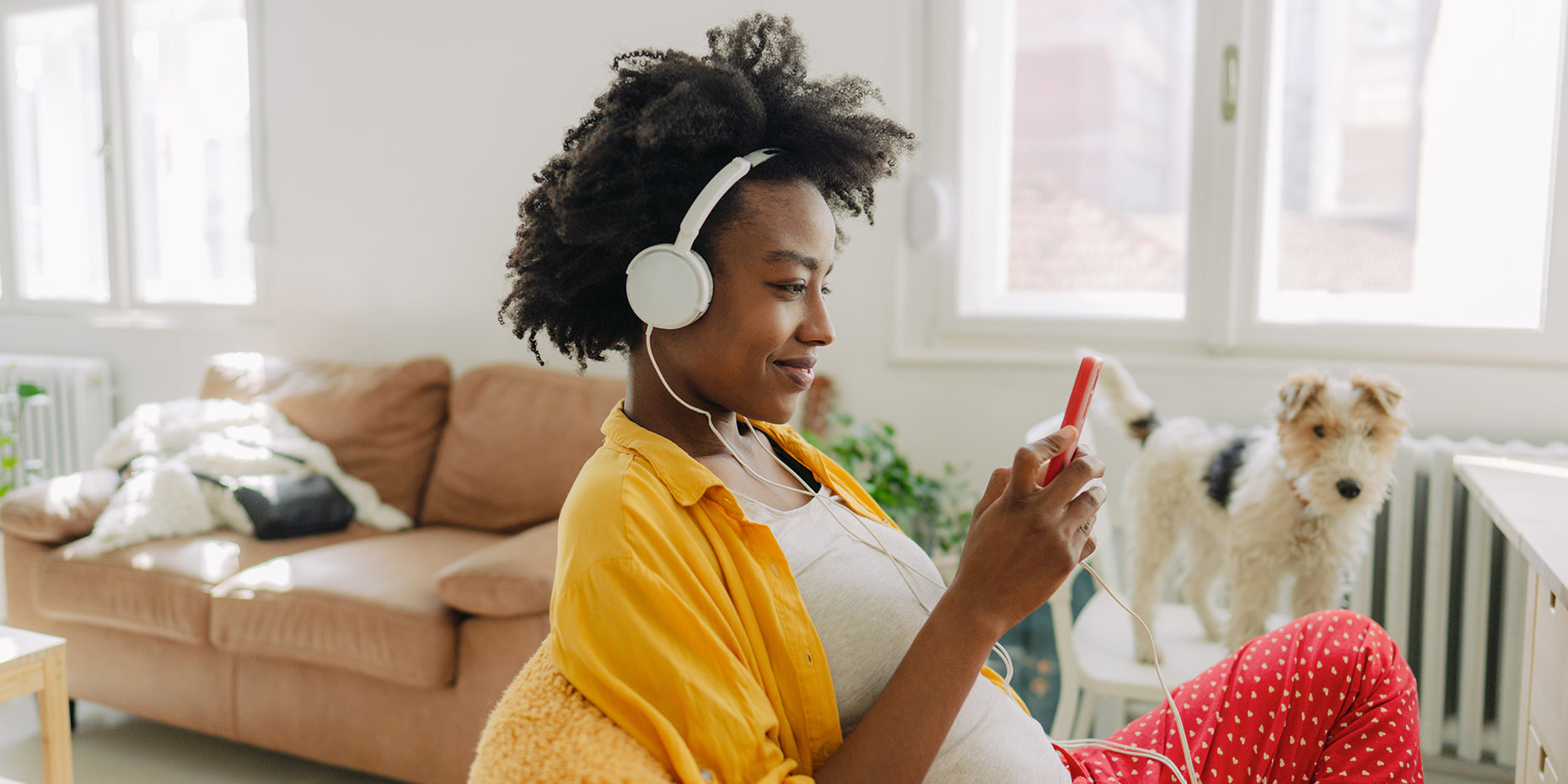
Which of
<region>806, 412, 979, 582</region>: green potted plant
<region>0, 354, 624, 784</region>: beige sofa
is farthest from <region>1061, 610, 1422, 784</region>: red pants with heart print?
<region>0, 354, 624, 784</region>: beige sofa

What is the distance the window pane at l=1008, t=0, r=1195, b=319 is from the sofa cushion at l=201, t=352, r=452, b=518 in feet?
5.55

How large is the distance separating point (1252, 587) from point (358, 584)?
176 cm

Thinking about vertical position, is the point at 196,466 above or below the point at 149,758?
above

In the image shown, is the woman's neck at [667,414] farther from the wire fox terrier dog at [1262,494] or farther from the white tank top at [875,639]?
the wire fox terrier dog at [1262,494]

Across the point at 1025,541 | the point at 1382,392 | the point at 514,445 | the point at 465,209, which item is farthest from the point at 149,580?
the point at 1382,392

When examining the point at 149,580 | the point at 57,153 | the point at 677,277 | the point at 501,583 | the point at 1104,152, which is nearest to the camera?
the point at 677,277

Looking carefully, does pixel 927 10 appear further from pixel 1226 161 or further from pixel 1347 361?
pixel 1347 361

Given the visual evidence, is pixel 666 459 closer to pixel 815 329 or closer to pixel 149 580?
pixel 815 329

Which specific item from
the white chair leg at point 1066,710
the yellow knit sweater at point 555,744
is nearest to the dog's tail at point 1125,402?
the white chair leg at point 1066,710

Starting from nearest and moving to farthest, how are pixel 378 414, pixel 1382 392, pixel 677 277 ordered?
pixel 677 277 < pixel 1382 392 < pixel 378 414

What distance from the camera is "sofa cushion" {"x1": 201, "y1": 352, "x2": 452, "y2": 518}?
9.20 ft

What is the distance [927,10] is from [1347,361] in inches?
49.5

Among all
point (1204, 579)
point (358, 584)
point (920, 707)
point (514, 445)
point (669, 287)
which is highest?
point (669, 287)

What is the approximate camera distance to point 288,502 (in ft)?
8.40
